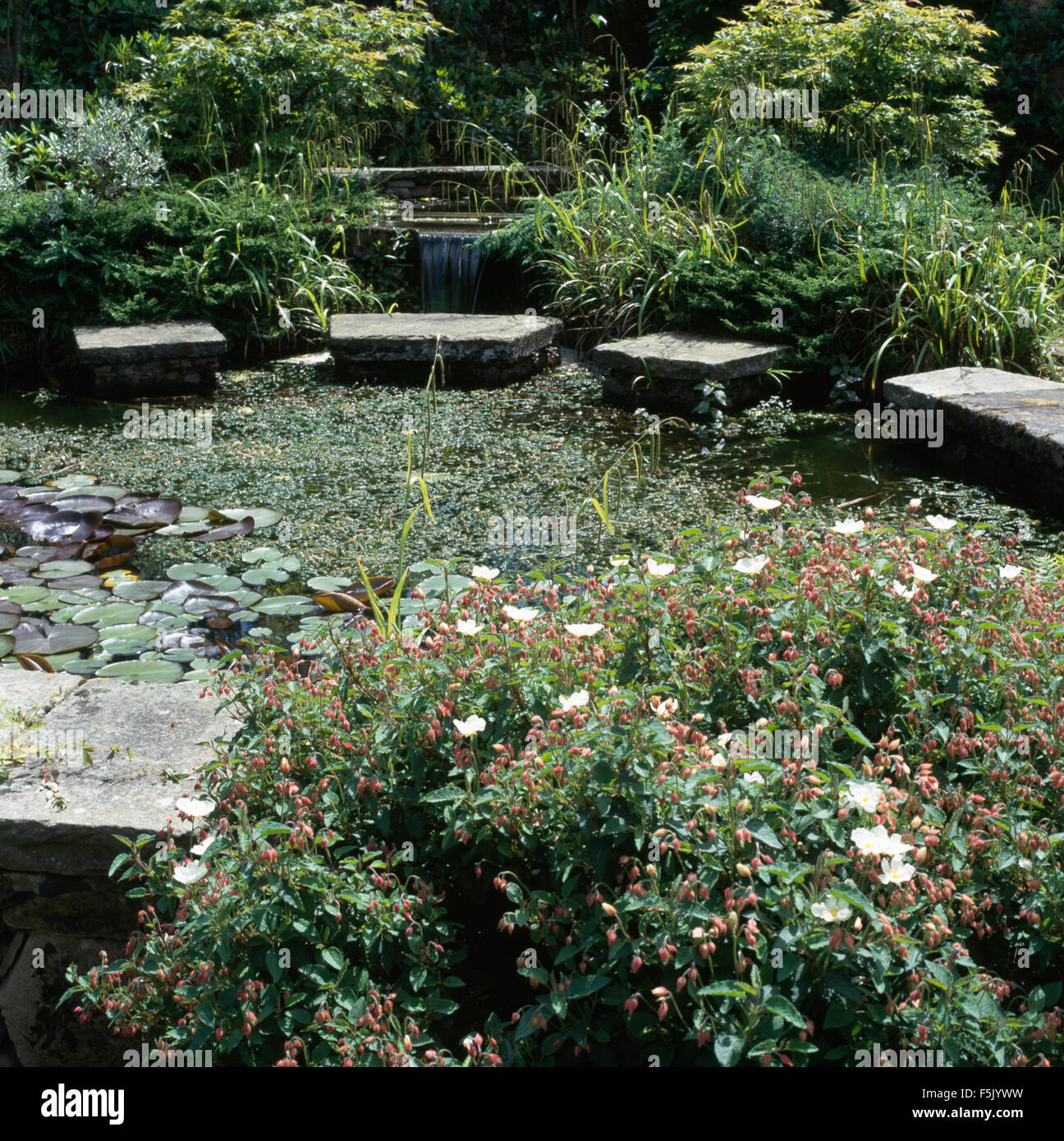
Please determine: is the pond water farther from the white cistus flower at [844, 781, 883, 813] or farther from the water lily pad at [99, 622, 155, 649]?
the white cistus flower at [844, 781, 883, 813]

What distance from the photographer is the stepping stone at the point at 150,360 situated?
5.99 meters

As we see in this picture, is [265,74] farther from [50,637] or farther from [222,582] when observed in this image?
[50,637]

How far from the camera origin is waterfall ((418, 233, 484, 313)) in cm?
763

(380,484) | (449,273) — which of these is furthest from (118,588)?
(449,273)

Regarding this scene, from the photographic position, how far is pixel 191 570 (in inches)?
155

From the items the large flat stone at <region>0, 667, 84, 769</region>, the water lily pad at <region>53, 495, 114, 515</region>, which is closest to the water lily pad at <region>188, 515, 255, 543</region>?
the water lily pad at <region>53, 495, 114, 515</region>

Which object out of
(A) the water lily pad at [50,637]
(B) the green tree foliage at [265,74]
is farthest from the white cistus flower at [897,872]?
(B) the green tree foliage at [265,74]

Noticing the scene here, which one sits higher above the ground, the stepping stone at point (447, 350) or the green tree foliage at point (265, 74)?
the green tree foliage at point (265, 74)

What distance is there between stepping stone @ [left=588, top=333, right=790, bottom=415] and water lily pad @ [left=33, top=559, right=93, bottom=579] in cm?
289

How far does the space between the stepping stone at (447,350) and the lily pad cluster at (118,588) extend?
199 cm

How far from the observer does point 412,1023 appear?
1.50 meters

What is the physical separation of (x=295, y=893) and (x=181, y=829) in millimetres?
419

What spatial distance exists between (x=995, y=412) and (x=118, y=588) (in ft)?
11.7

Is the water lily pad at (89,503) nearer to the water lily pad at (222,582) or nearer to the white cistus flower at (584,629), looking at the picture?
the water lily pad at (222,582)
